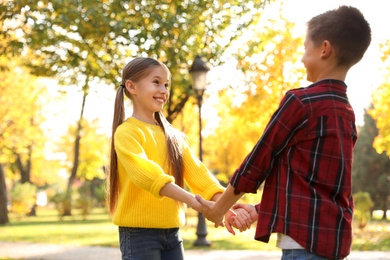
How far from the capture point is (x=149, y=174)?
3307mm

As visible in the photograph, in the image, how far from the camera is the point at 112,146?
367cm

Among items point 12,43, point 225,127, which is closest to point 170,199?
point 12,43

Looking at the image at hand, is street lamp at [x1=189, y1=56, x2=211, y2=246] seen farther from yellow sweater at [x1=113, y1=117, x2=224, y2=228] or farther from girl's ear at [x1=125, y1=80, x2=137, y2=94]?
yellow sweater at [x1=113, y1=117, x2=224, y2=228]

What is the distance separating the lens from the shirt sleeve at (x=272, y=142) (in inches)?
100

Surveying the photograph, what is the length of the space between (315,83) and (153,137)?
1.26 metres

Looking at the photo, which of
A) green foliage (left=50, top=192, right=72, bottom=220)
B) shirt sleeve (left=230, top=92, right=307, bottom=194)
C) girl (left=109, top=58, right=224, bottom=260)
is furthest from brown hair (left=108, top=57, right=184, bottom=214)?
green foliage (left=50, top=192, right=72, bottom=220)

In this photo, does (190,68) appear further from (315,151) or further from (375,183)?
(375,183)

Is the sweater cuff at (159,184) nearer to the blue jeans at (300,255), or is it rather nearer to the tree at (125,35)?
the blue jeans at (300,255)

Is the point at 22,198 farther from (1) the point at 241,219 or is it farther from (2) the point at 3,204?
(1) the point at 241,219

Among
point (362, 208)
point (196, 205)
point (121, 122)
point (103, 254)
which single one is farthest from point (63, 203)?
point (196, 205)

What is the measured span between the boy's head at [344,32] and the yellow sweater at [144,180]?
45.2 inches

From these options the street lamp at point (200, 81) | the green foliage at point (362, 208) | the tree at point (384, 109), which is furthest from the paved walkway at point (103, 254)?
the green foliage at point (362, 208)

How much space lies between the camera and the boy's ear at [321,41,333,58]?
8.45 feet

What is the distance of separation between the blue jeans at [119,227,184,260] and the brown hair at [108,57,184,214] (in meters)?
0.25
